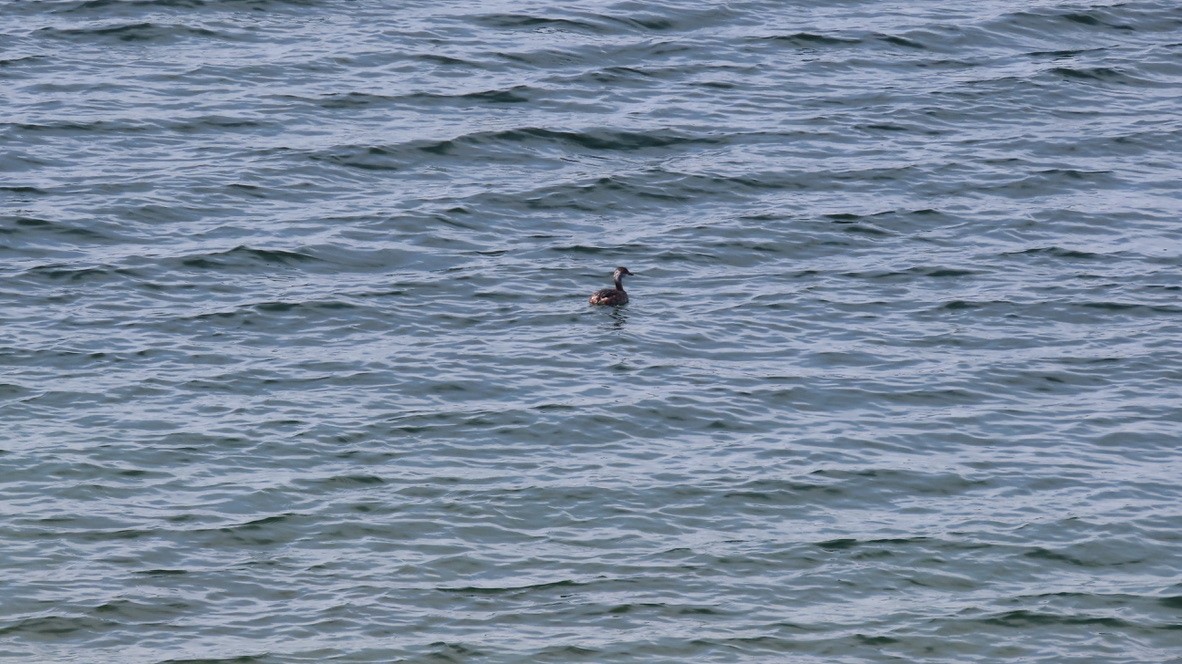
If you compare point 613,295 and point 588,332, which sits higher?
point 613,295

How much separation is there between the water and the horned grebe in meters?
0.36

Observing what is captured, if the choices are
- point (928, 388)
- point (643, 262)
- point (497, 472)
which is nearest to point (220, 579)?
point (497, 472)

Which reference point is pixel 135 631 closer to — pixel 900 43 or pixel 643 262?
pixel 643 262

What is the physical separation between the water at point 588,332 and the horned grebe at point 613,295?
0.36 metres

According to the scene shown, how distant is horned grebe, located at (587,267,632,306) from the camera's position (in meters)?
22.5

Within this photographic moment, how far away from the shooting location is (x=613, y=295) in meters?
22.7

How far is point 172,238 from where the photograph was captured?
940 inches

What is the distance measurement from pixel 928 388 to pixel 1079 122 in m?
11.6

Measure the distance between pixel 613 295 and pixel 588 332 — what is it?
3.11ft

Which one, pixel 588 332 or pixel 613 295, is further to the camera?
pixel 613 295

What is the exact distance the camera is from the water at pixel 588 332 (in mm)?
15297

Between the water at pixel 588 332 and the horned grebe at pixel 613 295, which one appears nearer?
the water at pixel 588 332

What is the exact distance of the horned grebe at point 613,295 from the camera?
73.8 ft

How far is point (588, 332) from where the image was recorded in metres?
21.9
